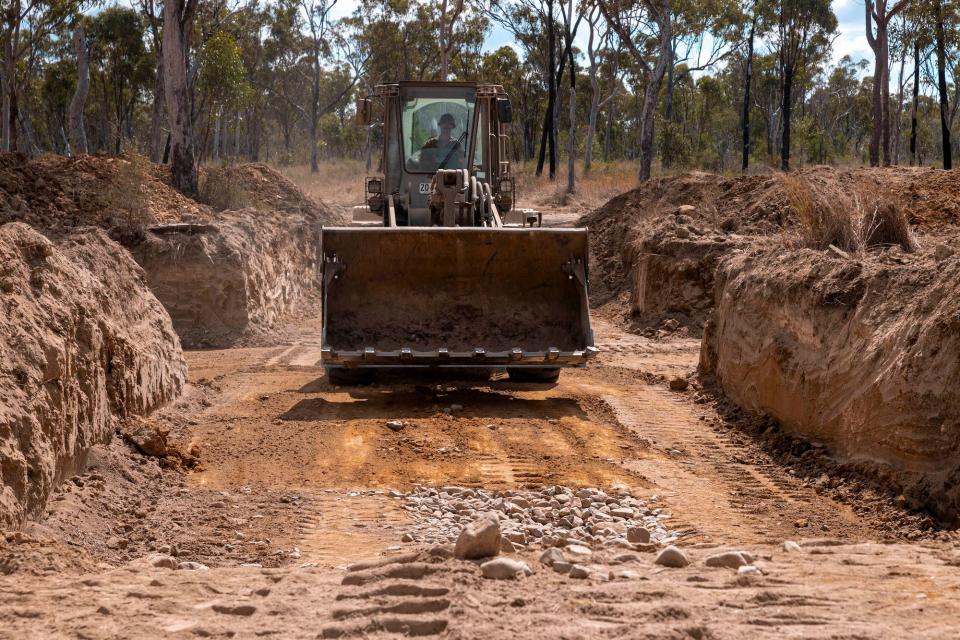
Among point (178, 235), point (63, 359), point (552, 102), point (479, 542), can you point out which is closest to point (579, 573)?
point (479, 542)

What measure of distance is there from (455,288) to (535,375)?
4.35ft

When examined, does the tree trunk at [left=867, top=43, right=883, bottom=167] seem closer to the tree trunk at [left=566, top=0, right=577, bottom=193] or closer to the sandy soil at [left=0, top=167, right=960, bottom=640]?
the tree trunk at [left=566, top=0, right=577, bottom=193]

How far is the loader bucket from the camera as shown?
974cm

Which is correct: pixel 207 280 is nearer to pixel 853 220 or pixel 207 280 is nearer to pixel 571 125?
pixel 853 220

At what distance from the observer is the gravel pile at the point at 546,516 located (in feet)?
17.5

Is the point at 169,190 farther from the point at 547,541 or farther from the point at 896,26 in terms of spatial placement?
the point at 896,26

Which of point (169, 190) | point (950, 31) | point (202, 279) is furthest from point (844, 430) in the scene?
point (950, 31)

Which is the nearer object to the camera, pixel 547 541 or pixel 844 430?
pixel 547 541

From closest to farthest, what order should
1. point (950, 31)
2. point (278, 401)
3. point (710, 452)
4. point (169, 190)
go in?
point (710, 452), point (278, 401), point (169, 190), point (950, 31)

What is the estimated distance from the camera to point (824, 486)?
655cm

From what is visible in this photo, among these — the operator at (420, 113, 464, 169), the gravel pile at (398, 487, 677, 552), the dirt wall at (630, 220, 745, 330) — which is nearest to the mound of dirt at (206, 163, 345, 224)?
the dirt wall at (630, 220, 745, 330)

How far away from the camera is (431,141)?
12.0m

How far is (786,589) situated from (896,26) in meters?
37.3

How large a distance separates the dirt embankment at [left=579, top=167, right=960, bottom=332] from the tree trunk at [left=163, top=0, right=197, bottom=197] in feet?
25.2
